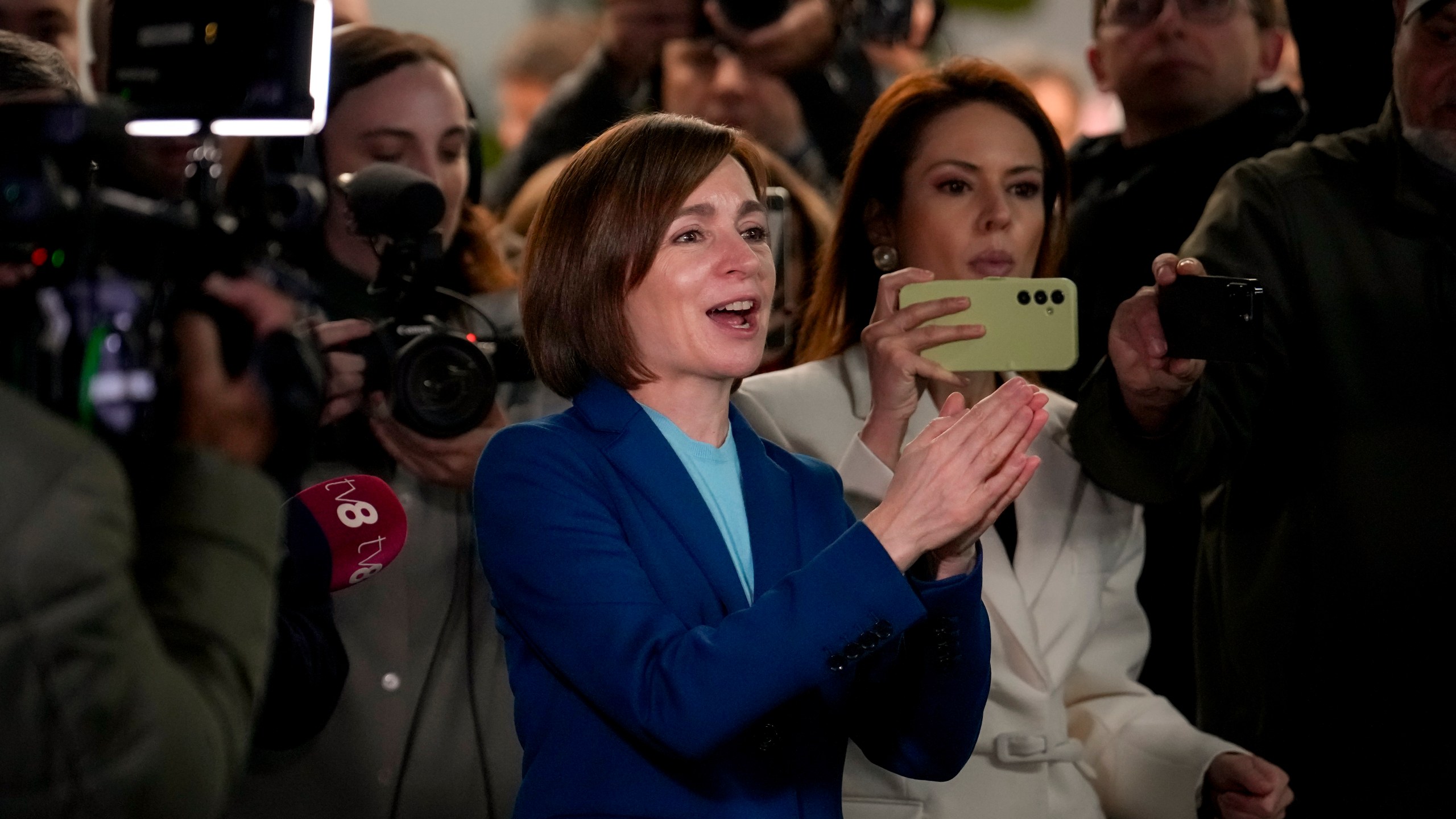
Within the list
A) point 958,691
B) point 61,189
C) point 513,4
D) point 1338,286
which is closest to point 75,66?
point 61,189

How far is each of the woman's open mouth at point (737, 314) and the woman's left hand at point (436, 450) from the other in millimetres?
406

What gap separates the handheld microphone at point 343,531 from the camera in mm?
1474

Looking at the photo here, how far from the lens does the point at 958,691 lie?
1478 millimetres

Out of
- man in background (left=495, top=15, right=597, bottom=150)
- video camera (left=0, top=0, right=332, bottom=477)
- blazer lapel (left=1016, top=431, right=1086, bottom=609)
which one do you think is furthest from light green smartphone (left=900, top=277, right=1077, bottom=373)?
man in background (left=495, top=15, right=597, bottom=150)

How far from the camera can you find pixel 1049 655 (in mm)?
1922

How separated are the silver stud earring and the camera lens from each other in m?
0.58

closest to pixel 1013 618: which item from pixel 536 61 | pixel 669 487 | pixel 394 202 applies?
pixel 669 487

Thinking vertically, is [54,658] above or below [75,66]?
below

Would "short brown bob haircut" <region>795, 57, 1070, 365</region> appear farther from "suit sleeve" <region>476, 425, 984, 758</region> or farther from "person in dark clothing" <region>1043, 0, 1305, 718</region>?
"suit sleeve" <region>476, 425, 984, 758</region>

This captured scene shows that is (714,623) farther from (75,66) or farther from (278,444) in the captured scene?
(75,66)

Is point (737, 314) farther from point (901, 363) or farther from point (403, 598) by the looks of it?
point (403, 598)

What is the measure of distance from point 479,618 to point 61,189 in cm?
84

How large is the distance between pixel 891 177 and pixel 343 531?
35.5 inches

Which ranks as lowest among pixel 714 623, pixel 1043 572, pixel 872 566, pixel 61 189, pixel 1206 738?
pixel 1206 738
